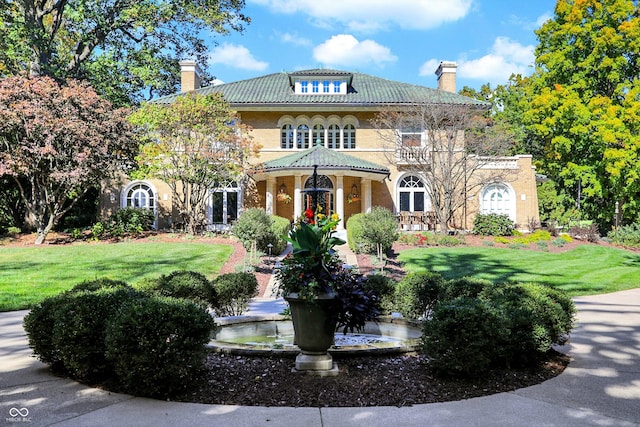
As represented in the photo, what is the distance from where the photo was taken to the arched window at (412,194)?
2811 cm

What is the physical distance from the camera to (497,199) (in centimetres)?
2805

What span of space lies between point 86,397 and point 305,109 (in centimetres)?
2426

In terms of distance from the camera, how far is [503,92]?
46812 mm

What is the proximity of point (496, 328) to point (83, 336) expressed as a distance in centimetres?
429

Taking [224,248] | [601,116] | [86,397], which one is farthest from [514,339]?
[601,116]

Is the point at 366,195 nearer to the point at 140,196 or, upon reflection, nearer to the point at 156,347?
the point at 140,196

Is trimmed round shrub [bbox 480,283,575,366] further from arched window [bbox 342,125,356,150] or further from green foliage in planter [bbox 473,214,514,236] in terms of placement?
arched window [bbox 342,125,356,150]

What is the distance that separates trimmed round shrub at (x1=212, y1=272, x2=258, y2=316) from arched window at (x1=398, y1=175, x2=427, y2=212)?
19725 millimetres

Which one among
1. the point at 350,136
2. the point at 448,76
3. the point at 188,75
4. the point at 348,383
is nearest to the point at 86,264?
the point at 348,383

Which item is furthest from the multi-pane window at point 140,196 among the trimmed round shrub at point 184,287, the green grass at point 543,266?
the trimmed round shrub at point 184,287

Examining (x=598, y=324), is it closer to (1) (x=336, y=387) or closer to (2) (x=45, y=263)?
(1) (x=336, y=387)

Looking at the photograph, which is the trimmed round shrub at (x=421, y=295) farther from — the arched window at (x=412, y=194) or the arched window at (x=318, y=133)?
the arched window at (x=318, y=133)

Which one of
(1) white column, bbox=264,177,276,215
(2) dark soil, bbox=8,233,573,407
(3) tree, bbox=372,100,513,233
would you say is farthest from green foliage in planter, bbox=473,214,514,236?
(2) dark soil, bbox=8,233,573,407

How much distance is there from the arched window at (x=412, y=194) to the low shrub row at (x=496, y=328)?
21415 millimetres
